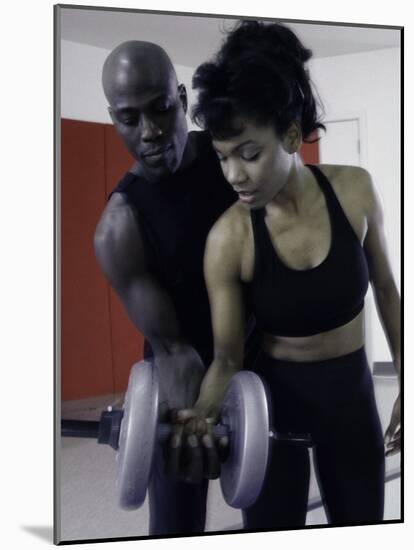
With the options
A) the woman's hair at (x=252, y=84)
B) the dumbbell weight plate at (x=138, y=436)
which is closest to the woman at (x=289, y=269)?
the woman's hair at (x=252, y=84)

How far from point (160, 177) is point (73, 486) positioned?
886 mm

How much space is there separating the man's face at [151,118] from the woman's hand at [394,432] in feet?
3.30

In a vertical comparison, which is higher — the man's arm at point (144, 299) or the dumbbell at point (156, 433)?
the man's arm at point (144, 299)

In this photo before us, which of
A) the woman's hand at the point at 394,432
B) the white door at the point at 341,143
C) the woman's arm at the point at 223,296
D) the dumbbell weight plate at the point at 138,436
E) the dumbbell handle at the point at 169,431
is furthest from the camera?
the woman's hand at the point at 394,432

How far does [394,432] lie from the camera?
3.16 meters

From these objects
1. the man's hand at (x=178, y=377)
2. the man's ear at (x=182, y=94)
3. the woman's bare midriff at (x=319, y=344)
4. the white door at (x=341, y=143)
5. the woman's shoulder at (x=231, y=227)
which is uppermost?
the man's ear at (x=182, y=94)

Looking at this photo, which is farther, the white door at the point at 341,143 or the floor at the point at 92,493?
the white door at the point at 341,143

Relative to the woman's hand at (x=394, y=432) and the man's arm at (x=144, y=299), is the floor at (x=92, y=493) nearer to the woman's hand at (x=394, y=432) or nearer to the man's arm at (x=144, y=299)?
the man's arm at (x=144, y=299)

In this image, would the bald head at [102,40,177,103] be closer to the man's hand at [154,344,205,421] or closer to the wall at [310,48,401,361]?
the wall at [310,48,401,361]

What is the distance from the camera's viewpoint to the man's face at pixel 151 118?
2.83m

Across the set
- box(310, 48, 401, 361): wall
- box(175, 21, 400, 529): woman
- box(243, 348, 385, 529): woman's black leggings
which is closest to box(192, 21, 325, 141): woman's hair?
box(175, 21, 400, 529): woman

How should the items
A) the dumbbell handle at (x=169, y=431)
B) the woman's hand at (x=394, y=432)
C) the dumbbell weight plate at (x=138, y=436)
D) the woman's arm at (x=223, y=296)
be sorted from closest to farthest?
the dumbbell weight plate at (x=138, y=436), the dumbbell handle at (x=169, y=431), the woman's arm at (x=223, y=296), the woman's hand at (x=394, y=432)

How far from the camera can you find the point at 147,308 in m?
2.88

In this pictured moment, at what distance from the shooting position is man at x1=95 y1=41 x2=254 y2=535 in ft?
9.33
